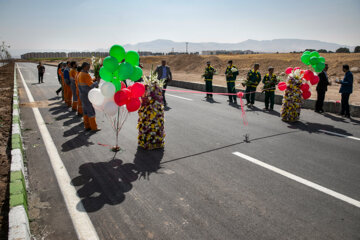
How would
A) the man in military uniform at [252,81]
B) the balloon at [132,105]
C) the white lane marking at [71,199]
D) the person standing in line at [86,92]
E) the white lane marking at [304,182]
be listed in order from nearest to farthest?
1. the white lane marking at [71,199]
2. the white lane marking at [304,182]
3. the balloon at [132,105]
4. the person standing in line at [86,92]
5. the man in military uniform at [252,81]

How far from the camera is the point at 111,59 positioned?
5.25 m

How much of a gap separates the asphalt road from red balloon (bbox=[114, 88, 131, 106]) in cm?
123

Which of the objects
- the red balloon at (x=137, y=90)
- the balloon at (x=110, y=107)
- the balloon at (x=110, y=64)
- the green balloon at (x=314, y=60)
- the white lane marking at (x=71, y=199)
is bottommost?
the white lane marking at (x=71, y=199)

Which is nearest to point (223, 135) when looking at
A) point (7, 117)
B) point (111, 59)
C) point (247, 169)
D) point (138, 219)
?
point (247, 169)

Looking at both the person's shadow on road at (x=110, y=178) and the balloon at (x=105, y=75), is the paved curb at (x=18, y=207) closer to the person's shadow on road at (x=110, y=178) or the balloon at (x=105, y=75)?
the person's shadow on road at (x=110, y=178)

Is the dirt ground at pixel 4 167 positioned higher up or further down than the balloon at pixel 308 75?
further down

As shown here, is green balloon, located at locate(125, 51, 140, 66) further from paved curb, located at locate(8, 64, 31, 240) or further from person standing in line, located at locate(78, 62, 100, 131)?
paved curb, located at locate(8, 64, 31, 240)

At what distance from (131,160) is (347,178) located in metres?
4.27

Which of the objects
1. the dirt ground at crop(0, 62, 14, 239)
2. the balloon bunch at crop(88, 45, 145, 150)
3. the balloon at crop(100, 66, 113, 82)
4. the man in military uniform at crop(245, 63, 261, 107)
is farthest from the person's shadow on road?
the man in military uniform at crop(245, 63, 261, 107)

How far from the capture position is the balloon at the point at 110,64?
5.23 meters

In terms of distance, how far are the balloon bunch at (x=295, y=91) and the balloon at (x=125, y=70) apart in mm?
5800

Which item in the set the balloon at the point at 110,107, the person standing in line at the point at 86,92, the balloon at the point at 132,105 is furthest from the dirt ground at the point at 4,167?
the balloon at the point at 132,105

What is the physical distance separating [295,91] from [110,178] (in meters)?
6.92

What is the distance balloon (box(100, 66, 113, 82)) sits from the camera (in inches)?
213
